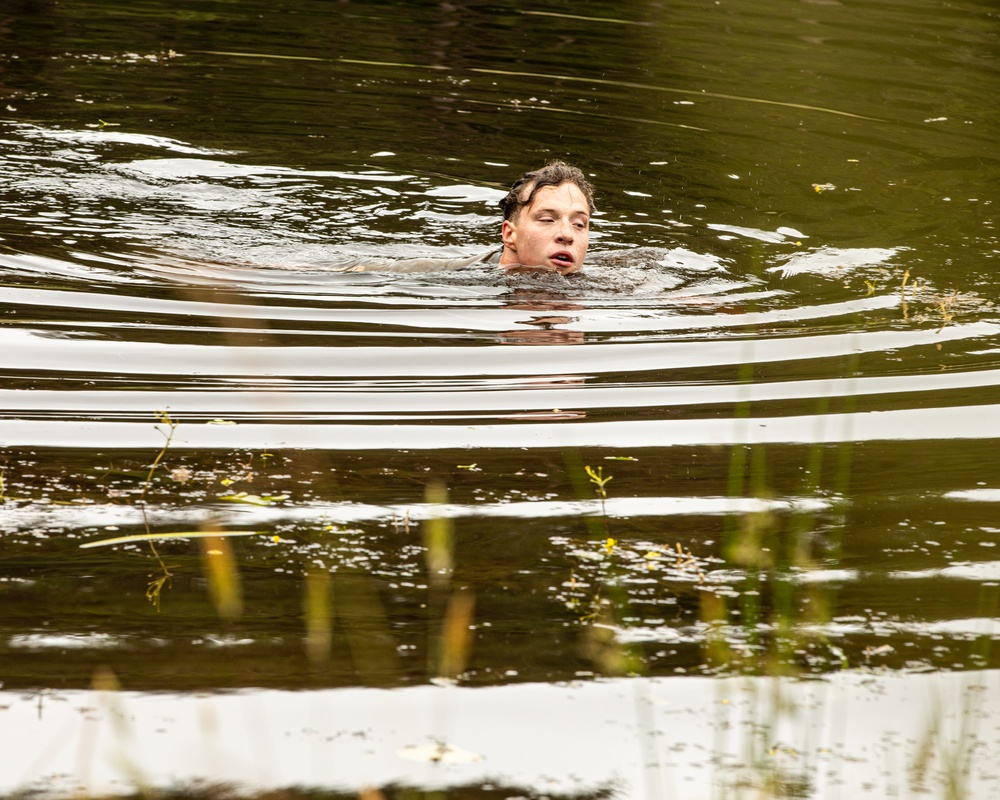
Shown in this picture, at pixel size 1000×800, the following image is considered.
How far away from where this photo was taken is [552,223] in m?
8.86

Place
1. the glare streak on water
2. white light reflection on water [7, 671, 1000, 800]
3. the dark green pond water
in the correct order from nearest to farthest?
white light reflection on water [7, 671, 1000, 800] → the dark green pond water → the glare streak on water

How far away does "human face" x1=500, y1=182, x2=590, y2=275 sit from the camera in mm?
8828

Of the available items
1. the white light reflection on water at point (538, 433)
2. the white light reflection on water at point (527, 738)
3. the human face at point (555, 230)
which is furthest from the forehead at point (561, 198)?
the white light reflection on water at point (527, 738)

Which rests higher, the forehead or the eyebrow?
the forehead

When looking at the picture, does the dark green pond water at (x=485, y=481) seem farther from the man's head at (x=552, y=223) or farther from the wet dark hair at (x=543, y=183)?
the wet dark hair at (x=543, y=183)

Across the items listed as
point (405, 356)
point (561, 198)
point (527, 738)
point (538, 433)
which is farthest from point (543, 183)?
point (527, 738)

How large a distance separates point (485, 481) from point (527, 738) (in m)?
1.69

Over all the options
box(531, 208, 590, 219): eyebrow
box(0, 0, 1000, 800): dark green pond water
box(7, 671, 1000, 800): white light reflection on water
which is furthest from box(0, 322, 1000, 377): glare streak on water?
box(7, 671, 1000, 800): white light reflection on water

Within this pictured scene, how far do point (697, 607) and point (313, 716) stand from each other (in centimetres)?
122

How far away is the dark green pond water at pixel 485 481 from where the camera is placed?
3.09 m

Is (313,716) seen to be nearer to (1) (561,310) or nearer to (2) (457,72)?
(1) (561,310)

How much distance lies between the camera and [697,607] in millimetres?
3807

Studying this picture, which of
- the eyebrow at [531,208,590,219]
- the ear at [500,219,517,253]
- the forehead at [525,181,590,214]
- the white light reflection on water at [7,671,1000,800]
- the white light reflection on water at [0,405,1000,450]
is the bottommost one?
the white light reflection on water at [7,671,1000,800]

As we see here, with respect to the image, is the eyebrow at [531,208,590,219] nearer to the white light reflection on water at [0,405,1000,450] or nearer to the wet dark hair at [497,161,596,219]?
the wet dark hair at [497,161,596,219]
